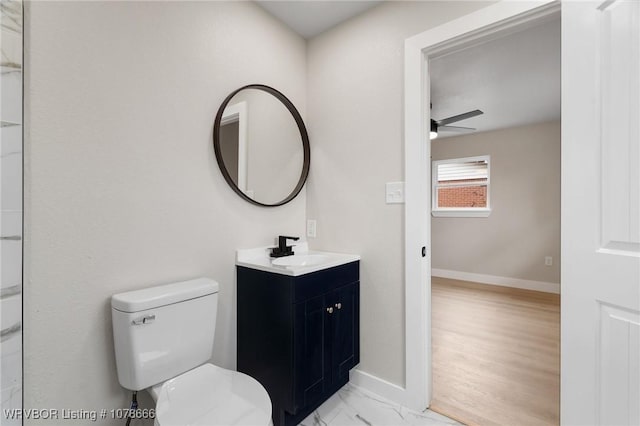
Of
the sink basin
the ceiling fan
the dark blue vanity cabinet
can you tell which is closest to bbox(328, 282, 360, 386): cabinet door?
the dark blue vanity cabinet

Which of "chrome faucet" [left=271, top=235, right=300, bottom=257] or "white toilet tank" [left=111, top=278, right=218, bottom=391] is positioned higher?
"chrome faucet" [left=271, top=235, right=300, bottom=257]

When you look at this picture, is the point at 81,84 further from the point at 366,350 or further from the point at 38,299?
the point at 366,350

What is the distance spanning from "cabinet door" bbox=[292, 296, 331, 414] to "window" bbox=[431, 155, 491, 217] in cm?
389

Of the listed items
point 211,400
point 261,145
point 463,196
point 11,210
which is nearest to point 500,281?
point 463,196

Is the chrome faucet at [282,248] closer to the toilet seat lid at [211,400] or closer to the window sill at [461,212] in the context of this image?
the toilet seat lid at [211,400]

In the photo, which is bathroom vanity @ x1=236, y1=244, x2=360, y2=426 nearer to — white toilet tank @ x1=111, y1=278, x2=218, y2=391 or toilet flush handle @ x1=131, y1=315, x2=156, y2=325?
white toilet tank @ x1=111, y1=278, x2=218, y2=391

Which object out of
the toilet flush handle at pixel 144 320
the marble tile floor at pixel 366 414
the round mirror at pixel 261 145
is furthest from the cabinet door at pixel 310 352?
the round mirror at pixel 261 145

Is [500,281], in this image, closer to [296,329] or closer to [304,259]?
[304,259]

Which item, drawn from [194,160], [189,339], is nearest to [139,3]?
[194,160]

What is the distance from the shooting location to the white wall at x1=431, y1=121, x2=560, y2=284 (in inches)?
155

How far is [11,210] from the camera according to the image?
1000mm

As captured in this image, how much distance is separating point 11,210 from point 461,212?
16.4 ft

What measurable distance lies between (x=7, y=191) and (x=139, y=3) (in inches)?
38.2

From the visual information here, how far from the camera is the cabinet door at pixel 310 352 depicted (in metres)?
1.44
